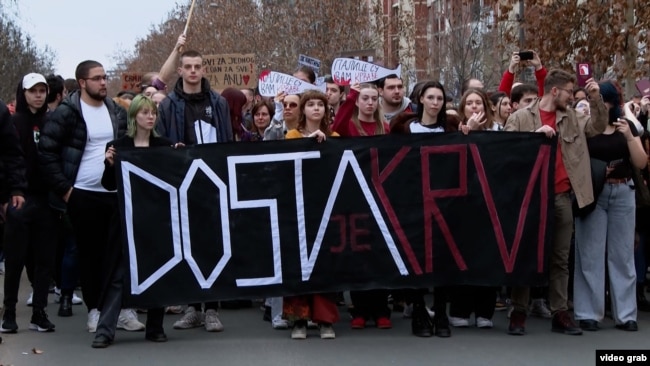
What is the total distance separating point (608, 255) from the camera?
9586 mm

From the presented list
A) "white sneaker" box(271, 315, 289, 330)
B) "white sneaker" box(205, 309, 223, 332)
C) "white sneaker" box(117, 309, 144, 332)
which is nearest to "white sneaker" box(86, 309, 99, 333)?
"white sneaker" box(117, 309, 144, 332)

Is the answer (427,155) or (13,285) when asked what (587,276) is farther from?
(13,285)

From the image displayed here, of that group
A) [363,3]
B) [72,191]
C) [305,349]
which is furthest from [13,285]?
[363,3]

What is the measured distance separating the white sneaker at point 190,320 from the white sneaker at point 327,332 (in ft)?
3.98

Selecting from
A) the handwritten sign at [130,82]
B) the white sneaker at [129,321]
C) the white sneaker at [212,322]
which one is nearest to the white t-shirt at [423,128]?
the white sneaker at [212,322]

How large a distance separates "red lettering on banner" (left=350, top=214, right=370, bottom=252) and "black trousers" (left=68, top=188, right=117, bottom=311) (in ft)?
6.01

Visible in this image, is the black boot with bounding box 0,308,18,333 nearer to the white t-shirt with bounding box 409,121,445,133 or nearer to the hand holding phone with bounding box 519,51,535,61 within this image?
the white t-shirt with bounding box 409,121,445,133

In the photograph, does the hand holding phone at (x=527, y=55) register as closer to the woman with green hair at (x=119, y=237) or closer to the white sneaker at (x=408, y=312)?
the white sneaker at (x=408, y=312)

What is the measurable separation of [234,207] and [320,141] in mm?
835

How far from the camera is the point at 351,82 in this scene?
10.1m

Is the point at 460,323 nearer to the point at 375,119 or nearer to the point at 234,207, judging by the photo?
the point at 375,119

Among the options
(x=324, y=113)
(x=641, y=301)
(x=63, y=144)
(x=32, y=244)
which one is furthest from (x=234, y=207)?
(x=641, y=301)

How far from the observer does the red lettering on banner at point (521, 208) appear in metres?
9.30

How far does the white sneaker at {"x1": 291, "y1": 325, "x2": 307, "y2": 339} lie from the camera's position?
907 cm
